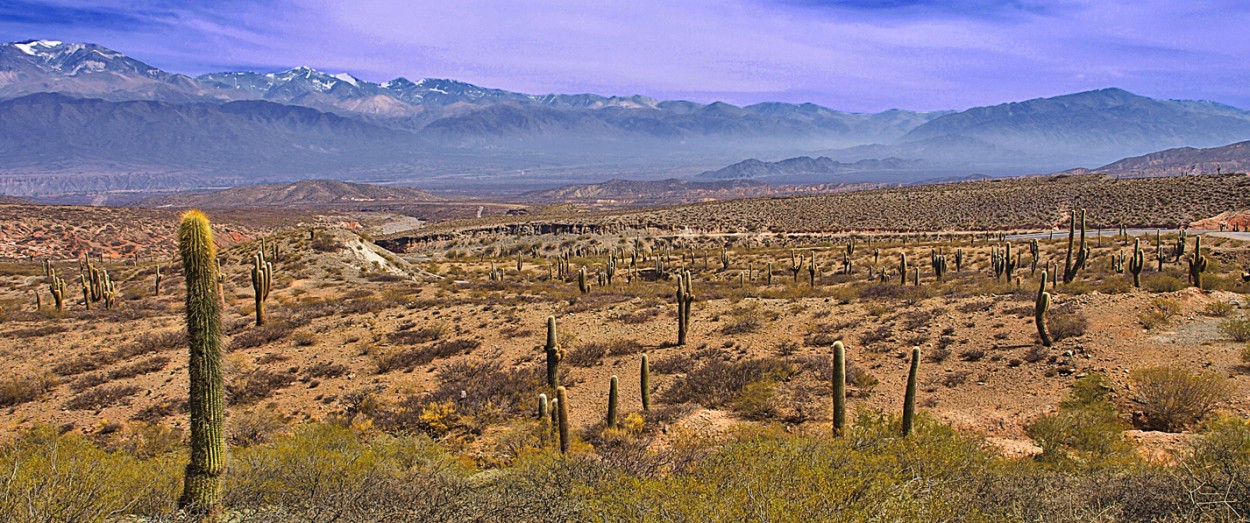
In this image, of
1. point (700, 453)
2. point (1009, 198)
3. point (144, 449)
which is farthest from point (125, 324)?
point (1009, 198)

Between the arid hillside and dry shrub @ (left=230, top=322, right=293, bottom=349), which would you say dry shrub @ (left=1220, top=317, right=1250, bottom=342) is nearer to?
dry shrub @ (left=230, top=322, right=293, bottom=349)

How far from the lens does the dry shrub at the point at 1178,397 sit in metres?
9.89

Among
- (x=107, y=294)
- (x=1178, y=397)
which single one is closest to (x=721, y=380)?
(x=1178, y=397)

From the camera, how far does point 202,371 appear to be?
657 centimetres

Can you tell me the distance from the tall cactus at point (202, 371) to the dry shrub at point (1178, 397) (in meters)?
12.4

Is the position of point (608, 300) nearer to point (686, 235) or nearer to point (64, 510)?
point (64, 510)

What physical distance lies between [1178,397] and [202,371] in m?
13.0

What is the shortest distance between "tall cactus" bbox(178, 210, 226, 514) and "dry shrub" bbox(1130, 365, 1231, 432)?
12.4 meters

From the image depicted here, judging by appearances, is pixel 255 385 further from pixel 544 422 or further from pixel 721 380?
pixel 721 380

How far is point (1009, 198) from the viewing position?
6353cm

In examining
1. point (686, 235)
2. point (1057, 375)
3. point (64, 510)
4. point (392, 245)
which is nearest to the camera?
point (64, 510)

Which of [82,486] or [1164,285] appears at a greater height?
[82,486]

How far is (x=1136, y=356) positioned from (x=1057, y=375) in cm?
160

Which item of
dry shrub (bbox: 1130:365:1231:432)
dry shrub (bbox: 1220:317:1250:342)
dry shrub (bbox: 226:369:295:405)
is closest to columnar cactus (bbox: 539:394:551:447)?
dry shrub (bbox: 226:369:295:405)
